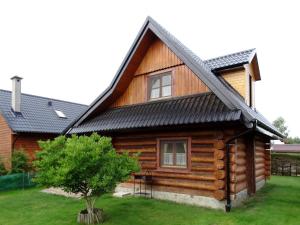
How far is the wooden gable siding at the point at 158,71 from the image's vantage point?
11570 mm

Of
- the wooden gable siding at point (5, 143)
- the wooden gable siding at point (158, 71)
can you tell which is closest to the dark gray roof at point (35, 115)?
the wooden gable siding at point (5, 143)

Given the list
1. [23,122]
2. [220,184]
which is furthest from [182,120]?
[23,122]

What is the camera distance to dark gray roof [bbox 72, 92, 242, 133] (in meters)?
9.76

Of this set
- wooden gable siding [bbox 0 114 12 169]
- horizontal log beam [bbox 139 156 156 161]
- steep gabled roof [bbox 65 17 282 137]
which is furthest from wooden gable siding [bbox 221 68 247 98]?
wooden gable siding [bbox 0 114 12 169]

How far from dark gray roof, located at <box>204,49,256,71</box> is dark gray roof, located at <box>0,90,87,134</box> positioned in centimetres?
1143

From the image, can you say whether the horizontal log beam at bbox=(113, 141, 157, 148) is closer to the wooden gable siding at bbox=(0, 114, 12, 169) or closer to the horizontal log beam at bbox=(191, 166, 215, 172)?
the horizontal log beam at bbox=(191, 166, 215, 172)

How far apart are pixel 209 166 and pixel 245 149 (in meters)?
2.58

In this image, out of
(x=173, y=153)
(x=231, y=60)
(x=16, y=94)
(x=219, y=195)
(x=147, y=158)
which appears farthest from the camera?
(x=16, y=94)

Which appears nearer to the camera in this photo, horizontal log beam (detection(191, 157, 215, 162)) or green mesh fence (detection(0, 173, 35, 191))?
horizontal log beam (detection(191, 157, 215, 162))

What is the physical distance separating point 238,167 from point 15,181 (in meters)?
11.6

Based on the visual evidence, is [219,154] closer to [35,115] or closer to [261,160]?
[261,160]

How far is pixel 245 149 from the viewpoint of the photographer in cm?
1206

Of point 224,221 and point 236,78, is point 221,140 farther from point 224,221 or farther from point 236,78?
point 236,78

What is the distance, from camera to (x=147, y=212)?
9.48 m
